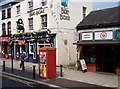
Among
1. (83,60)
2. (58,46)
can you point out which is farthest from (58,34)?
(83,60)

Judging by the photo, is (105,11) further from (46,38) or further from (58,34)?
(46,38)

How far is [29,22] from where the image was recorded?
2481 cm

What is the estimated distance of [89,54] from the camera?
17.5m

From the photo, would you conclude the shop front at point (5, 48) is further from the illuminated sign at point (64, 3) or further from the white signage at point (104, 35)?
the white signage at point (104, 35)

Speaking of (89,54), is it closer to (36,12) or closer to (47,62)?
(47,62)

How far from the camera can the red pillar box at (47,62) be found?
13.5 meters

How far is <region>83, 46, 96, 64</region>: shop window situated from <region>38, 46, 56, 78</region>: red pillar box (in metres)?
4.49

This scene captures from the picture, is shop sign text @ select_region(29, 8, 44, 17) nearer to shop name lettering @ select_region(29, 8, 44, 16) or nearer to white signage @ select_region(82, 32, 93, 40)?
Result: shop name lettering @ select_region(29, 8, 44, 16)

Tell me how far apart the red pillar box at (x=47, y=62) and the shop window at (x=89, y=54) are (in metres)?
4.49

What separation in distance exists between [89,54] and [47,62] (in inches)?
203

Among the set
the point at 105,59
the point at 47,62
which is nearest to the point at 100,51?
the point at 105,59

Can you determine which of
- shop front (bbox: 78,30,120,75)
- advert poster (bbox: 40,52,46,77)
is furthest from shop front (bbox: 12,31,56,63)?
advert poster (bbox: 40,52,46,77)

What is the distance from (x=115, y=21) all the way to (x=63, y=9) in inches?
293

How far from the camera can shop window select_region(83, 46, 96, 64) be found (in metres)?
17.1
